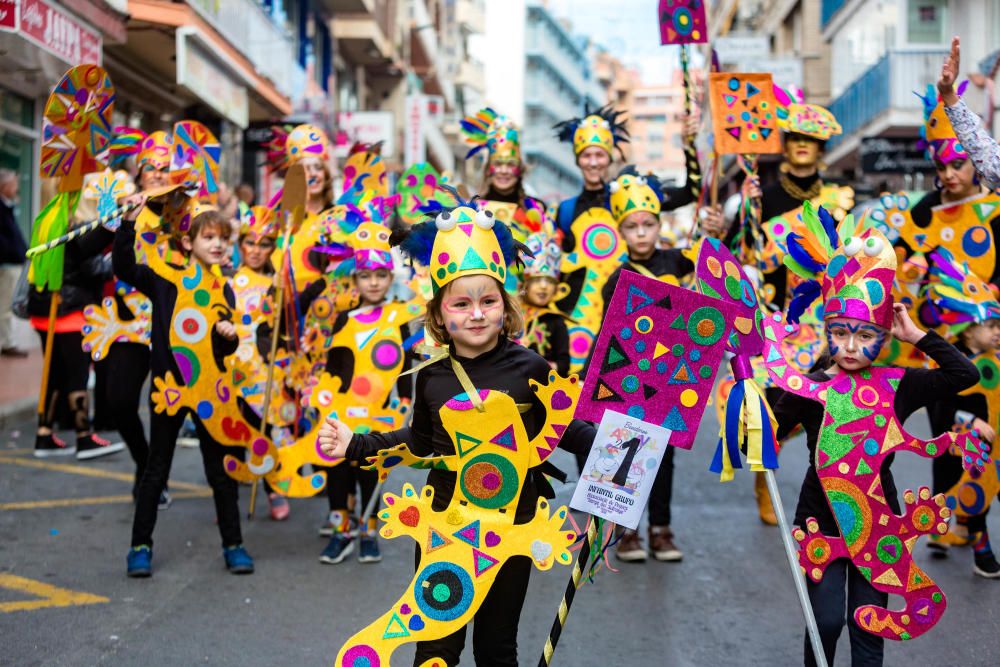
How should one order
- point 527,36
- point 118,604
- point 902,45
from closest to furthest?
point 118,604 < point 902,45 < point 527,36

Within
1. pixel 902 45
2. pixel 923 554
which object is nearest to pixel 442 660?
pixel 923 554

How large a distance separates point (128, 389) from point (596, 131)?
3.36 metres

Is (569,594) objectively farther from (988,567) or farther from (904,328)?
(988,567)

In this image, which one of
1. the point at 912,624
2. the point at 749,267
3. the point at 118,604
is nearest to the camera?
the point at 912,624

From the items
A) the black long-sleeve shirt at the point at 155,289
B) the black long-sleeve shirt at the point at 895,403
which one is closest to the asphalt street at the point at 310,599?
the black long-sleeve shirt at the point at 895,403

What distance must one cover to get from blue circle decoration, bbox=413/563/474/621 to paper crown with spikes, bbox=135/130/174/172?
377 centimetres

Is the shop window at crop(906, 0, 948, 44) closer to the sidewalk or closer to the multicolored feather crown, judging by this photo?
the sidewalk

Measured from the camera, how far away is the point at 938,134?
22.2 ft

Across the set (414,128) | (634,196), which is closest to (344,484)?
(634,196)

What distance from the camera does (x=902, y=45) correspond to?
2597 centimetres

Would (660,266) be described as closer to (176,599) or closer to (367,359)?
(367,359)

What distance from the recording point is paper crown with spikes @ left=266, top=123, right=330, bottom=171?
7.91 metres

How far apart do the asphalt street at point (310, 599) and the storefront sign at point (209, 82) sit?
34.1ft

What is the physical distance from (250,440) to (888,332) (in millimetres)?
3433
